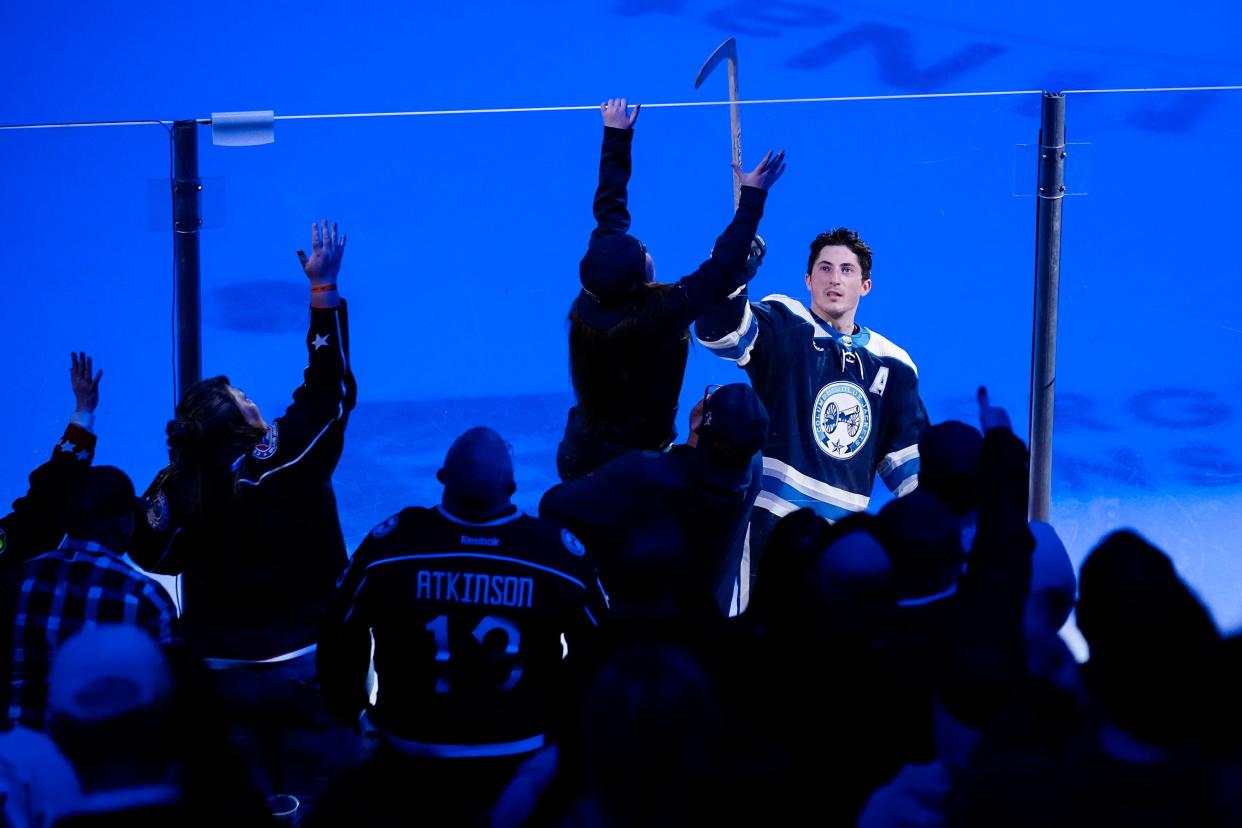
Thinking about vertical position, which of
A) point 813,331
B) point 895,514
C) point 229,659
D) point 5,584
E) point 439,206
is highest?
point 439,206

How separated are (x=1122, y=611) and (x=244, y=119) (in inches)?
129

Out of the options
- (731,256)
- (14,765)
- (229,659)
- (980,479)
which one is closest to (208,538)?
(229,659)

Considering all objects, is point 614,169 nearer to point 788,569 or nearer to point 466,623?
point 466,623

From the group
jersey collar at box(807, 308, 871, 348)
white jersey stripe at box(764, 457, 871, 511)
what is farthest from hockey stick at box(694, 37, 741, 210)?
white jersey stripe at box(764, 457, 871, 511)

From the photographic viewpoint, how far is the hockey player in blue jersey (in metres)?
4.39

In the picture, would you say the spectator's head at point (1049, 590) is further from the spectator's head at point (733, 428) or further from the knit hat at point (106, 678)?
the knit hat at point (106, 678)

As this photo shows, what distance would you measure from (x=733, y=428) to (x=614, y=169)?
1.09 meters

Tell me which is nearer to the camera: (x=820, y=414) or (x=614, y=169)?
(x=614, y=169)

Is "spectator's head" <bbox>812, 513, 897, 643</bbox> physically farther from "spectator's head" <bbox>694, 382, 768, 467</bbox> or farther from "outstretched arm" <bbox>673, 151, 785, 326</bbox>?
"outstretched arm" <bbox>673, 151, 785, 326</bbox>

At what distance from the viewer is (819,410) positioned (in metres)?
4.39

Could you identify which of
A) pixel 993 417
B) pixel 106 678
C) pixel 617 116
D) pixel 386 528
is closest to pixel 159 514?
pixel 386 528

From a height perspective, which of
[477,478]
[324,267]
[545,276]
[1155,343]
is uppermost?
[545,276]

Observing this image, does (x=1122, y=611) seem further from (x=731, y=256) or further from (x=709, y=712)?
(x=731, y=256)

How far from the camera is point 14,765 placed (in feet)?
6.79
